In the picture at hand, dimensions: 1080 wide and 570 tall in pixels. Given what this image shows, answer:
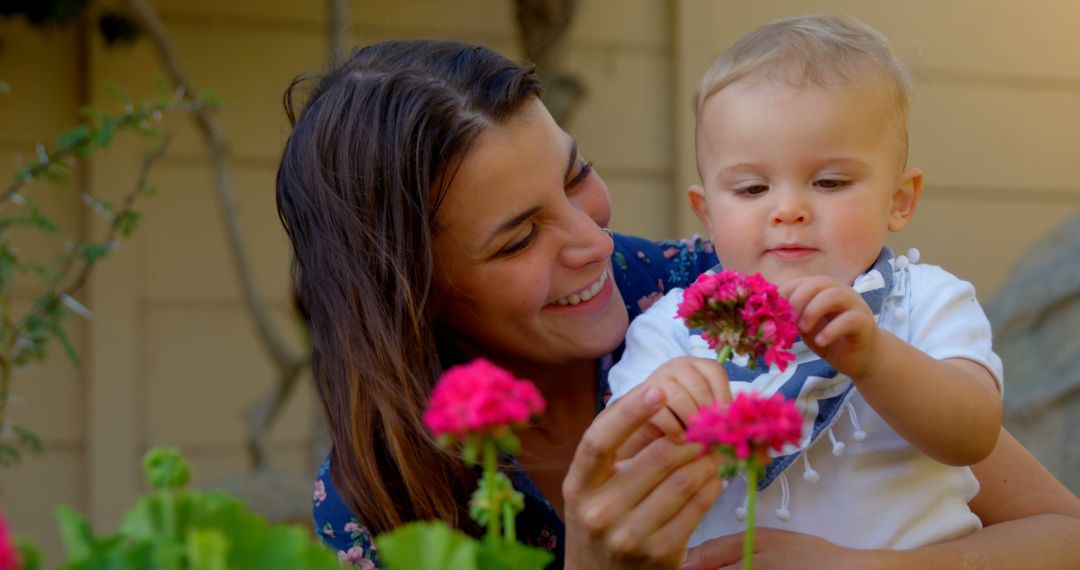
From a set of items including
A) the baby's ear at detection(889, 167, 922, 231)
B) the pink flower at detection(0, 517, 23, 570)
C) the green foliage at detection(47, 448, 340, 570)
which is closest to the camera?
the pink flower at detection(0, 517, 23, 570)

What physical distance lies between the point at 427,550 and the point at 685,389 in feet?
1.74

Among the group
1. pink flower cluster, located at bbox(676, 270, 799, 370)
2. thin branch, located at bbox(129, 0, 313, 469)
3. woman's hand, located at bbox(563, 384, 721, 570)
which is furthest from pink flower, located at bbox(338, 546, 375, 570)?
thin branch, located at bbox(129, 0, 313, 469)

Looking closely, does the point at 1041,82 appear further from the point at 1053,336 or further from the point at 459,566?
the point at 459,566

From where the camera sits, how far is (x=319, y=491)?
6.83ft

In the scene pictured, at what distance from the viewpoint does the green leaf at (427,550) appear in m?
0.74

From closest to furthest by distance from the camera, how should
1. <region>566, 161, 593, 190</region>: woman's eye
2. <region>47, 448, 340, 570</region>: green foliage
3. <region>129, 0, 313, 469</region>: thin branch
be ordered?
<region>47, 448, 340, 570</region>: green foliage, <region>566, 161, 593, 190</region>: woman's eye, <region>129, 0, 313, 469</region>: thin branch

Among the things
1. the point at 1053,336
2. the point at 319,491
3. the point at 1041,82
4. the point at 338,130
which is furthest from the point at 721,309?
the point at 1041,82

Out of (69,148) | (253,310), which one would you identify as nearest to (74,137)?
(69,148)

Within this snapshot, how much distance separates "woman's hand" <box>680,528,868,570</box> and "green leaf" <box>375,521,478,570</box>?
0.78m

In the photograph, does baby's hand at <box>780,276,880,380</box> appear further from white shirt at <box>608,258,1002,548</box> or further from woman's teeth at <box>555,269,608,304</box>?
woman's teeth at <box>555,269,608,304</box>

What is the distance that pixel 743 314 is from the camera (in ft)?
3.44

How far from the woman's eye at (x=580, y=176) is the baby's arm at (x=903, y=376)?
64 cm

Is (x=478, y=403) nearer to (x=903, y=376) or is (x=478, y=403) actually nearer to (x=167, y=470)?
(x=167, y=470)

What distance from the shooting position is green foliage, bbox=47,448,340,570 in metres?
0.72
